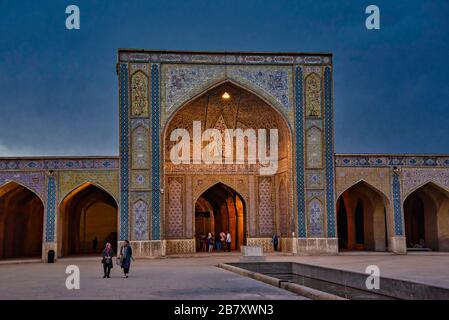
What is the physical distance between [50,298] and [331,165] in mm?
12215

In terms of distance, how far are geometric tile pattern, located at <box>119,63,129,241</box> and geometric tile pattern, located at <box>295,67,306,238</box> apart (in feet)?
17.5

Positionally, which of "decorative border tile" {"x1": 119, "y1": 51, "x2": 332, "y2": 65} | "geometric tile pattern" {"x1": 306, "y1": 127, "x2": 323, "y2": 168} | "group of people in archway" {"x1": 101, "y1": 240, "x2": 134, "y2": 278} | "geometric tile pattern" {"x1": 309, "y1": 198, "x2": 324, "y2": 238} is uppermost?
"decorative border tile" {"x1": 119, "y1": 51, "x2": 332, "y2": 65}

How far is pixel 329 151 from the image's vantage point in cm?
1811

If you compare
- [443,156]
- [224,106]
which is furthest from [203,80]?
[443,156]

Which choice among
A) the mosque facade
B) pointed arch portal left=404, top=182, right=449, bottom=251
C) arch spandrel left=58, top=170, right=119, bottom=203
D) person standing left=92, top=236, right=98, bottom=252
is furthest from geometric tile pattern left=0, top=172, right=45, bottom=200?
pointed arch portal left=404, top=182, right=449, bottom=251

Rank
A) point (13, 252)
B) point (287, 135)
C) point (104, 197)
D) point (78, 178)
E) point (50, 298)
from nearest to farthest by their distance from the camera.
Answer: point (50, 298), point (78, 178), point (287, 135), point (13, 252), point (104, 197)

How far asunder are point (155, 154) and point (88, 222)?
7.04 metres

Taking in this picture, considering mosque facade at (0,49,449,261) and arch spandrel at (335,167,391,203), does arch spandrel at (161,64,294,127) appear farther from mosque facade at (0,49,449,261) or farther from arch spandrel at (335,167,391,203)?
arch spandrel at (335,167,391,203)

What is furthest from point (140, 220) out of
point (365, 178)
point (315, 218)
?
point (365, 178)

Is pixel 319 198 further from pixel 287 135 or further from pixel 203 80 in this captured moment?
pixel 203 80

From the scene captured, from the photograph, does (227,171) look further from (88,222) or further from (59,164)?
(88,222)

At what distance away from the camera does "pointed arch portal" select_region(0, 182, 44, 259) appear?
18.8 metres

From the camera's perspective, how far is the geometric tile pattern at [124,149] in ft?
56.1
